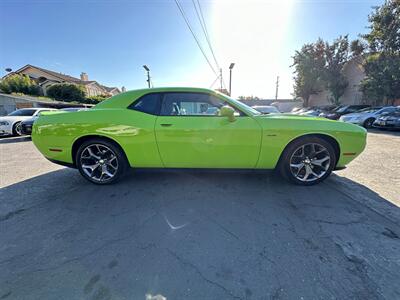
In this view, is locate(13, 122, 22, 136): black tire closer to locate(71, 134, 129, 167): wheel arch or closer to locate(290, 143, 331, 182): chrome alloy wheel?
locate(71, 134, 129, 167): wheel arch

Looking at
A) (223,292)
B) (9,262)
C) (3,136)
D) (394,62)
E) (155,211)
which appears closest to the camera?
(223,292)

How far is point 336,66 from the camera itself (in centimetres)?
2327

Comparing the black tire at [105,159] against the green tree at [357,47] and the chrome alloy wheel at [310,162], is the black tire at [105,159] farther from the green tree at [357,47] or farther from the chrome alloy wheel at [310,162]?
the green tree at [357,47]

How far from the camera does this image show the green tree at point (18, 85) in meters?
28.7

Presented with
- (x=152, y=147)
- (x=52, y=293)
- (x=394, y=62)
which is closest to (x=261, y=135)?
(x=152, y=147)

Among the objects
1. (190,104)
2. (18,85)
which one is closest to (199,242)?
(190,104)

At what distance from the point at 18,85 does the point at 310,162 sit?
40.8m

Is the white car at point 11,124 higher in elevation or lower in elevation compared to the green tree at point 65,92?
lower

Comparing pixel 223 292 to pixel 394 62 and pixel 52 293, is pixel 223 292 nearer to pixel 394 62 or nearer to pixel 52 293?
pixel 52 293

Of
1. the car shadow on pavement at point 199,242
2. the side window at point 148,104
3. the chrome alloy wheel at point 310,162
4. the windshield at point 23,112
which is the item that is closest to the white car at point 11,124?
the windshield at point 23,112

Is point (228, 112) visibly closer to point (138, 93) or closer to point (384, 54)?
point (138, 93)

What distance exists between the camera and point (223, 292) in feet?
4.64

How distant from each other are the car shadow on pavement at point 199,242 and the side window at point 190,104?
3.85ft

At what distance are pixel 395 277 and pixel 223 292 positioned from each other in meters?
1.34
